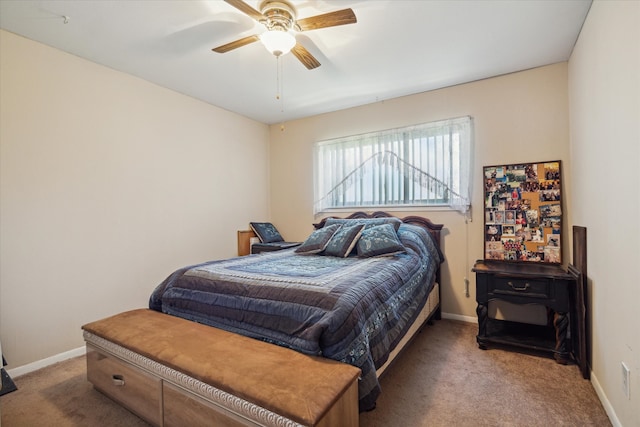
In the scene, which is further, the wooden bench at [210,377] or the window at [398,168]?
the window at [398,168]

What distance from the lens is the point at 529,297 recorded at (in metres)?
2.35

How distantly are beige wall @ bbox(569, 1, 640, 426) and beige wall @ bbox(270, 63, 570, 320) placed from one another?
0.53 m

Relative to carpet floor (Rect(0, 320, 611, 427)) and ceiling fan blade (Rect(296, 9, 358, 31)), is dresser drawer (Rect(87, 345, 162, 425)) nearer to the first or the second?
carpet floor (Rect(0, 320, 611, 427))

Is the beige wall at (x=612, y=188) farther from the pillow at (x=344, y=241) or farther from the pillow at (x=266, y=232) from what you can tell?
the pillow at (x=266, y=232)

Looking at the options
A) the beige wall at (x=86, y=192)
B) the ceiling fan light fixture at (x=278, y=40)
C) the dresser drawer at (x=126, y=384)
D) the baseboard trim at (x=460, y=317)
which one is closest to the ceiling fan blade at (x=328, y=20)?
the ceiling fan light fixture at (x=278, y=40)

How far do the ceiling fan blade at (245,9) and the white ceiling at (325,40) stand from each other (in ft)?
0.74

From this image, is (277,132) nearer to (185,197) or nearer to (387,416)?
(185,197)

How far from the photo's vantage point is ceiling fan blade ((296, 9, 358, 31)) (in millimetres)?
1738

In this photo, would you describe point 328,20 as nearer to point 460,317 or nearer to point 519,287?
point 519,287

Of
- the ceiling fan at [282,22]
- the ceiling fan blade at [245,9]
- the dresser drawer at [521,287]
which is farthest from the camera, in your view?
the dresser drawer at [521,287]

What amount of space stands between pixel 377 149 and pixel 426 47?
53.5 inches

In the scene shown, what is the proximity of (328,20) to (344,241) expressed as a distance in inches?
68.6

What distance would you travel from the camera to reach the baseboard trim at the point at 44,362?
2186 mm

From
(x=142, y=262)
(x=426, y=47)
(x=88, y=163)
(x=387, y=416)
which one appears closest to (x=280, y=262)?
(x=387, y=416)
